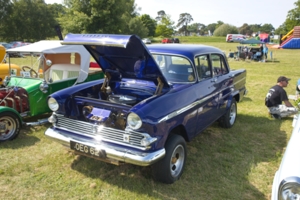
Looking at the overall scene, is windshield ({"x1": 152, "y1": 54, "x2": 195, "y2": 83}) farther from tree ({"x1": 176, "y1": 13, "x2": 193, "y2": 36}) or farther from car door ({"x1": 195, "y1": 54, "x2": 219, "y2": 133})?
tree ({"x1": 176, "y1": 13, "x2": 193, "y2": 36})

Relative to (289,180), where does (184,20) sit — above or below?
above

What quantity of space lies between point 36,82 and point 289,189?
16.4ft

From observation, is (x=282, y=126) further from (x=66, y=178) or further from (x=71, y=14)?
(x=71, y=14)

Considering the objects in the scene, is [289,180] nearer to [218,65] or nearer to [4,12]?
[218,65]

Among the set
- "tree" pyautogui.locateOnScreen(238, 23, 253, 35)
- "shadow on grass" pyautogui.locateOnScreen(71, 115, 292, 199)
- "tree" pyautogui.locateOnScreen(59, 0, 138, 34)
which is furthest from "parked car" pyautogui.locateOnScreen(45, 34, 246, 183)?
"tree" pyautogui.locateOnScreen(238, 23, 253, 35)

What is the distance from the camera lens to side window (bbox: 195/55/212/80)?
4.16m

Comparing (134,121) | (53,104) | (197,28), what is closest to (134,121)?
(134,121)

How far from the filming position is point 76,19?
94.5ft

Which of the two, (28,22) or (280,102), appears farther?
(28,22)

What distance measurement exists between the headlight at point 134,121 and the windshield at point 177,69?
51.9 inches

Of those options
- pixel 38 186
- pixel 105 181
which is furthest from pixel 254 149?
pixel 38 186

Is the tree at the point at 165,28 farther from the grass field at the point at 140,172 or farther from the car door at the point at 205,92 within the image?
the car door at the point at 205,92

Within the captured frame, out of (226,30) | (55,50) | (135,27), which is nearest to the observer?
(55,50)

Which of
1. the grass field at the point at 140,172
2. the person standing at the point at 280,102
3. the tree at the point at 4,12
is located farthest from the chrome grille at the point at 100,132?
the tree at the point at 4,12
